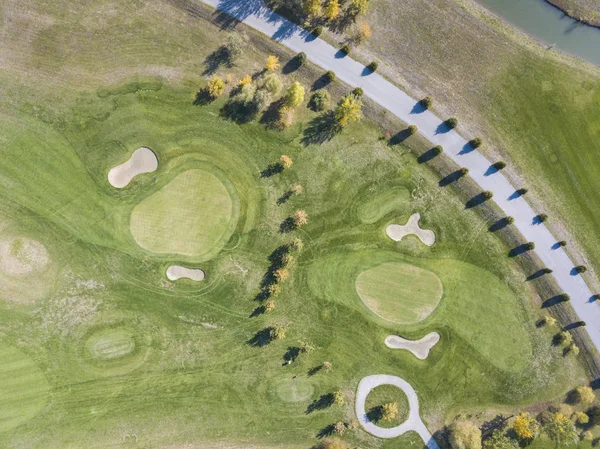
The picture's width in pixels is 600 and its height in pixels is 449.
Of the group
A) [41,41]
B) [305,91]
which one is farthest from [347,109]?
[41,41]

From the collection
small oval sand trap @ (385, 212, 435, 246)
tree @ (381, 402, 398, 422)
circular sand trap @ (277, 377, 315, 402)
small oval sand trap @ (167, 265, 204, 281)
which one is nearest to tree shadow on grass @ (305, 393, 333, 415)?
circular sand trap @ (277, 377, 315, 402)

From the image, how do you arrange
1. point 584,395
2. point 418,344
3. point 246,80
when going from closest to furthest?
point 246,80 → point 584,395 → point 418,344

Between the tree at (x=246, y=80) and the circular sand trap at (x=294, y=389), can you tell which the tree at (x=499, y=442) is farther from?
the tree at (x=246, y=80)

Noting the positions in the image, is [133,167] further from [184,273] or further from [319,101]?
[319,101]

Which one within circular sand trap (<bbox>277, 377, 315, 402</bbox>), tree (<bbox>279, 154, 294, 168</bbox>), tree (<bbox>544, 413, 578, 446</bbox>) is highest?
tree (<bbox>279, 154, 294, 168</bbox>)

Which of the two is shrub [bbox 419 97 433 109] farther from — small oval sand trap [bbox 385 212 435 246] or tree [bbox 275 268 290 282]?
tree [bbox 275 268 290 282]

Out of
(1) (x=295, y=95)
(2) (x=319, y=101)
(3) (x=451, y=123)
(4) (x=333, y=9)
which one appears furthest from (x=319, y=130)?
(3) (x=451, y=123)
